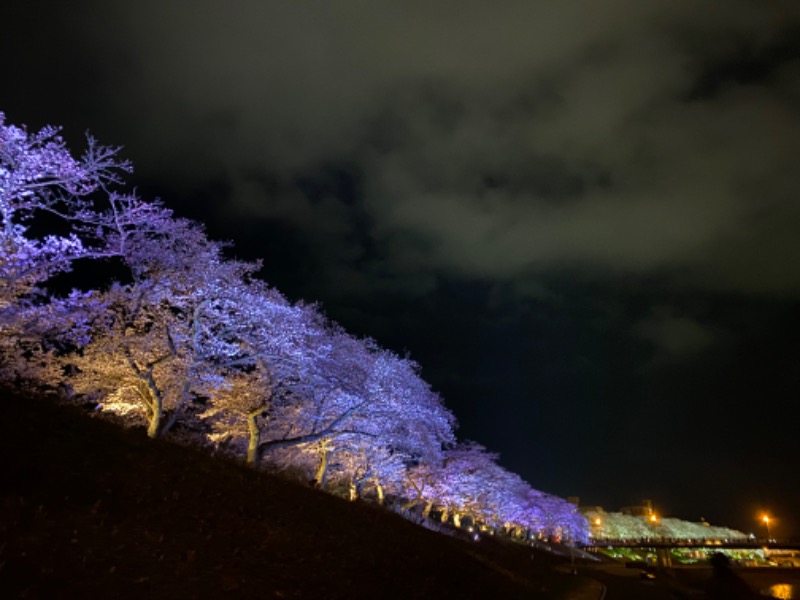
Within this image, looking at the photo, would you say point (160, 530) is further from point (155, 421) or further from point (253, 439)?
point (253, 439)

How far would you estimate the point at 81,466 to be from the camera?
12.6 meters

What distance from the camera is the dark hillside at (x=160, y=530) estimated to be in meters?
8.81

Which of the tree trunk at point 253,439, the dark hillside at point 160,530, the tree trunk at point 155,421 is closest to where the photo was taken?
the dark hillside at point 160,530

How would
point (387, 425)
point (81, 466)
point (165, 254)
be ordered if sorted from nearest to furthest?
point (81, 466) → point (165, 254) → point (387, 425)

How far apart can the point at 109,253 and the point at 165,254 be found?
106 inches

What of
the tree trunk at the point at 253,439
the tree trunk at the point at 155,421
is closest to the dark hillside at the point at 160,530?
the tree trunk at the point at 155,421

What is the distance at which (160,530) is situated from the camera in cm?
1117

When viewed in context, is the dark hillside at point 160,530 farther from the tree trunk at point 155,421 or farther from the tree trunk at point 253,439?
the tree trunk at point 253,439

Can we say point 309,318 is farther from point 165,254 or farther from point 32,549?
point 32,549

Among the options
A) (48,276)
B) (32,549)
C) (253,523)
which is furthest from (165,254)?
(32,549)

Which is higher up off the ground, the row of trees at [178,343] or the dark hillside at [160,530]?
the row of trees at [178,343]

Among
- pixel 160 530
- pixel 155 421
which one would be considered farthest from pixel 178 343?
pixel 160 530

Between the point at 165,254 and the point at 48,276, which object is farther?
the point at 165,254

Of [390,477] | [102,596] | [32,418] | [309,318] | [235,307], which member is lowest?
[102,596]
